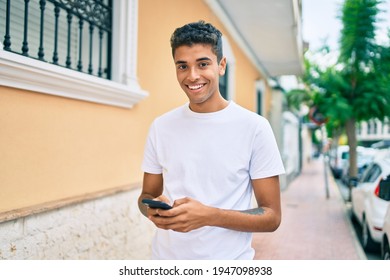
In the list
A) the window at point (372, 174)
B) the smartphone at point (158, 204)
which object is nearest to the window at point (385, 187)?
the window at point (372, 174)

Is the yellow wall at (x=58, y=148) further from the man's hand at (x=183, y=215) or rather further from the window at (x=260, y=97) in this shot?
the window at (x=260, y=97)

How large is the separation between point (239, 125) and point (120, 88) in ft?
5.21

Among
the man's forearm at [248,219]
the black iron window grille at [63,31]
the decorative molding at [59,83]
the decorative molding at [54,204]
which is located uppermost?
the black iron window grille at [63,31]

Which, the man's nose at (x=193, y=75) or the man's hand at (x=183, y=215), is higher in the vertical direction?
the man's nose at (x=193, y=75)

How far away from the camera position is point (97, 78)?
2.65m

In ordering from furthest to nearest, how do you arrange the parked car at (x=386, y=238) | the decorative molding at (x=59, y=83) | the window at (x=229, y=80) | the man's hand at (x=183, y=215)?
the window at (x=229, y=80) < the parked car at (x=386, y=238) < the decorative molding at (x=59, y=83) < the man's hand at (x=183, y=215)

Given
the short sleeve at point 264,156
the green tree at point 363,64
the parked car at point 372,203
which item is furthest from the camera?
the parked car at point 372,203

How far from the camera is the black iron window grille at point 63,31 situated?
2.30m

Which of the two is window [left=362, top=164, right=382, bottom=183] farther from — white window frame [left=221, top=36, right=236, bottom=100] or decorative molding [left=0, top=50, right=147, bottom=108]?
decorative molding [left=0, top=50, right=147, bottom=108]

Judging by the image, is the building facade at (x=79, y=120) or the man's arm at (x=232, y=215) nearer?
the man's arm at (x=232, y=215)

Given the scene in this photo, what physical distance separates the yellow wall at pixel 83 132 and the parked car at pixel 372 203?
81.1 inches

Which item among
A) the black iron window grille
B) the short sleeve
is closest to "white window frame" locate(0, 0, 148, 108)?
the black iron window grille
